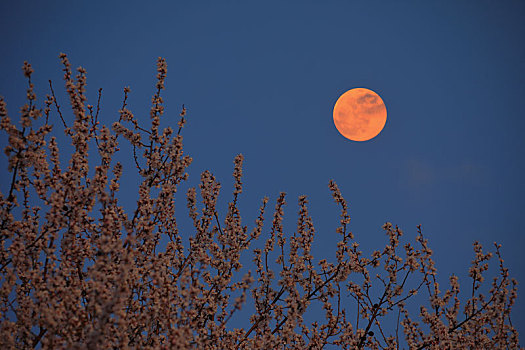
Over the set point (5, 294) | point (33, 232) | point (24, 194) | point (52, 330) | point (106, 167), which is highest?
point (106, 167)

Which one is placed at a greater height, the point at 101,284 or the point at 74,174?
the point at 74,174

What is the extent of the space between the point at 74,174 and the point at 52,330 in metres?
1.85

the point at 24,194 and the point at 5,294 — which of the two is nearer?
the point at 5,294

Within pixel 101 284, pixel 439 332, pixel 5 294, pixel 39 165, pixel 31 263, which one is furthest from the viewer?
pixel 439 332

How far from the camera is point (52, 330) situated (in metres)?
3.53

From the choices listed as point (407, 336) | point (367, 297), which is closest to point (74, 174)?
point (367, 297)

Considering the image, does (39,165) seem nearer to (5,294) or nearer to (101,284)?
(5,294)

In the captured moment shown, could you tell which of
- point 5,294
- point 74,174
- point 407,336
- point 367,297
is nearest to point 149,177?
point 74,174

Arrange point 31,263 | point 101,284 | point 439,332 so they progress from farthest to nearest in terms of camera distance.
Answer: point 439,332 → point 31,263 → point 101,284

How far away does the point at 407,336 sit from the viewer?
23.1ft

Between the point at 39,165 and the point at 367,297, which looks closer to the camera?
the point at 39,165

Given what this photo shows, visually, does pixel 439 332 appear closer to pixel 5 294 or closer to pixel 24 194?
pixel 5 294

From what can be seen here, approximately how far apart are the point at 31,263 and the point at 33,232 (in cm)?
64

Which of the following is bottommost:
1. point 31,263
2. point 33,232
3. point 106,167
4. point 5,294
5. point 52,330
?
point 52,330
